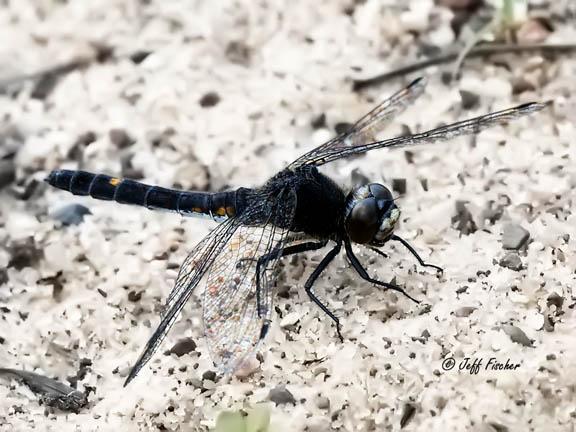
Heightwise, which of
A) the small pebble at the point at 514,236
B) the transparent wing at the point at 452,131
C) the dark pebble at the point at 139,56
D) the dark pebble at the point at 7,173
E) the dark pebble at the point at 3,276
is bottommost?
the dark pebble at the point at 3,276

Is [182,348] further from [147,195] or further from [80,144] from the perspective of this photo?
[80,144]

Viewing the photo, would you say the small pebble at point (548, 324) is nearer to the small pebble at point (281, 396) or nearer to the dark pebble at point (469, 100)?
the small pebble at point (281, 396)

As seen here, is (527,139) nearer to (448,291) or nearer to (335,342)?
(448,291)

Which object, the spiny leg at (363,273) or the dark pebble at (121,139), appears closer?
the spiny leg at (363,273)

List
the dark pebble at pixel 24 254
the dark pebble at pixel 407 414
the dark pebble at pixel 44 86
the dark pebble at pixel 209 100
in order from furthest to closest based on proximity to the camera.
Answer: the dark pebble at pixel 44 86 < the dark pebble at pixel 209 100 < the dark pebble at pixel 24 254 < the dark pebble at pixel 407 414

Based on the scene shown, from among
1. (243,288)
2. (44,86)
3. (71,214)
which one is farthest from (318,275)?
(44,86)

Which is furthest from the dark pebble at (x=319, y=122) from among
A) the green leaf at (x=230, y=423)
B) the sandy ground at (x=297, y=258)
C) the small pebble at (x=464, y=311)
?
the green leaf at (x=230, y=423)

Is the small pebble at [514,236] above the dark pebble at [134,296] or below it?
above

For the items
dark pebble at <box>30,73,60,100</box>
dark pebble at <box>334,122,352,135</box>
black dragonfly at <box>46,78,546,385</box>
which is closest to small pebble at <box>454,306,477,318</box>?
black dragonfly at <box>46,78,546,385</box>

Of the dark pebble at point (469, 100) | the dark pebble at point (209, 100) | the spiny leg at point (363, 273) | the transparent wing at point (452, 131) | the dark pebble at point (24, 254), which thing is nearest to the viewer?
the spiny leg at point (363, 273)
